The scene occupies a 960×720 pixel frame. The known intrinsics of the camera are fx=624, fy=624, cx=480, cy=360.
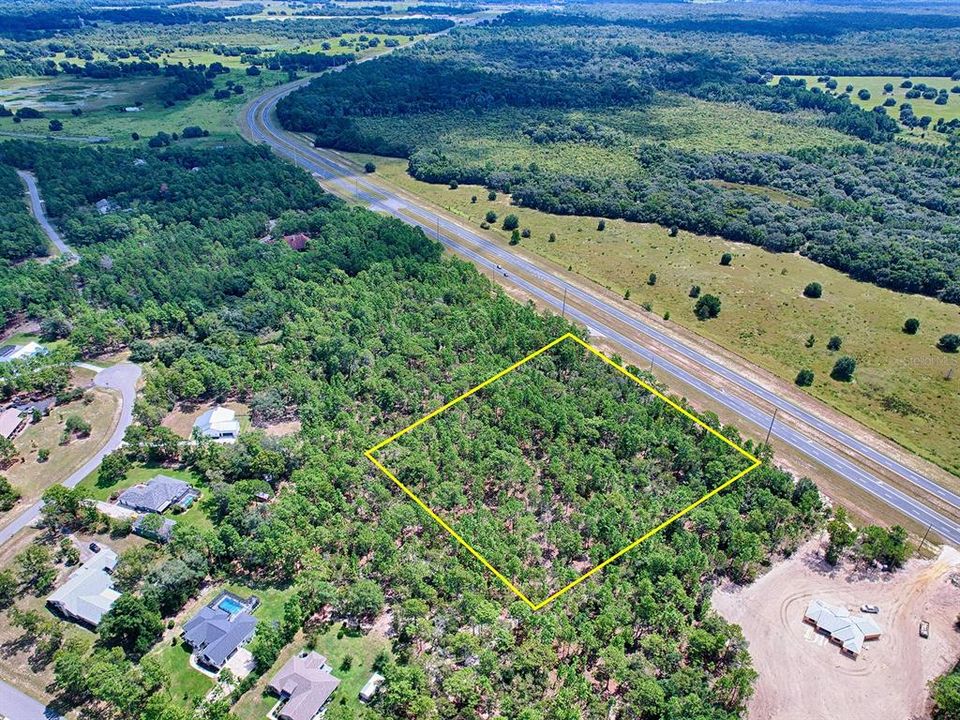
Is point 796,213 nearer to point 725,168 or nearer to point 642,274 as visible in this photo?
point 725,168

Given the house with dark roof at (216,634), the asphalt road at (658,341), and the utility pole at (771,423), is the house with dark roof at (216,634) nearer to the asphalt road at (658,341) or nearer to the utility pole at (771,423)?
the utility pole at (771,423)

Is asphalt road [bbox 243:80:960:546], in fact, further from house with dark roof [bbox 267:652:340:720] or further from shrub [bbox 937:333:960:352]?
house with dark roof [bbox 267:652:340:720]

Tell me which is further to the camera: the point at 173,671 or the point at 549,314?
the point at 549,314

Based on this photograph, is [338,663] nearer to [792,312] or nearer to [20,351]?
[20,351]

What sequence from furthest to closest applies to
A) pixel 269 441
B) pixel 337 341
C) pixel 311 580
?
1. pixel 337 341
2. pixel 269 441
3. pixel 311 580

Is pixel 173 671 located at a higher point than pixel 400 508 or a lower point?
lower

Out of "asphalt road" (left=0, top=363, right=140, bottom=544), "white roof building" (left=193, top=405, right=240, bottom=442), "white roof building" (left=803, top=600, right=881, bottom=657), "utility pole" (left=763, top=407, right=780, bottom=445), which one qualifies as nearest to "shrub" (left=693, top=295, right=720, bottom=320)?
"utility pole" (left=763, top=407, right=780, bottom=445)

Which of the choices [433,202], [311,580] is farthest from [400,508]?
[433,202]
